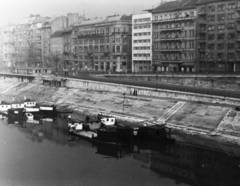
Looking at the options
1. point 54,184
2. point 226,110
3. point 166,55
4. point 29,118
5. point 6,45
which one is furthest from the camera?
point 6,45

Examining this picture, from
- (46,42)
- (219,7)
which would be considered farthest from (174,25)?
(46,42)

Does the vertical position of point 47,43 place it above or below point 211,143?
above

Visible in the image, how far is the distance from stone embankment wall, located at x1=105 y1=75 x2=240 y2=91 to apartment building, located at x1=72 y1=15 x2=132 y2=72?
3264 cm

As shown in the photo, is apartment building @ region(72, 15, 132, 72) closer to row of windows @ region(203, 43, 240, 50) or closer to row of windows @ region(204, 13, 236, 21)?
row of windows @ region(203, 43, 240, 50)

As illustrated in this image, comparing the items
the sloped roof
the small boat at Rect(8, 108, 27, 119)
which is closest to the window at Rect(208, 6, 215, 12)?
the sloped roof

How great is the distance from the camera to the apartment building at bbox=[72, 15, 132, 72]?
125500mm

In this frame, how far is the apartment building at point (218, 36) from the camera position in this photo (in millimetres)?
89812

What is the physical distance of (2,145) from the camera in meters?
50.5

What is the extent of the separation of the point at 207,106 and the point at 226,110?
159 inches

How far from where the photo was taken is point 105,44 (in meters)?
130

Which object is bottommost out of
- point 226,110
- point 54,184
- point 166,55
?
point 54,184

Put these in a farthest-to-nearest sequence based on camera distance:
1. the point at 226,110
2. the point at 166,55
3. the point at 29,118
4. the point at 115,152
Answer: the point at 166,55 < the point at 29,118 < the point at 226,110 < the point at 115,152

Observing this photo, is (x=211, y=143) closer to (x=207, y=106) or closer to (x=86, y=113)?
(x=207, y=106)

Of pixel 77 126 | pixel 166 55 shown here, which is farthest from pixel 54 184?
pixel 166 55
